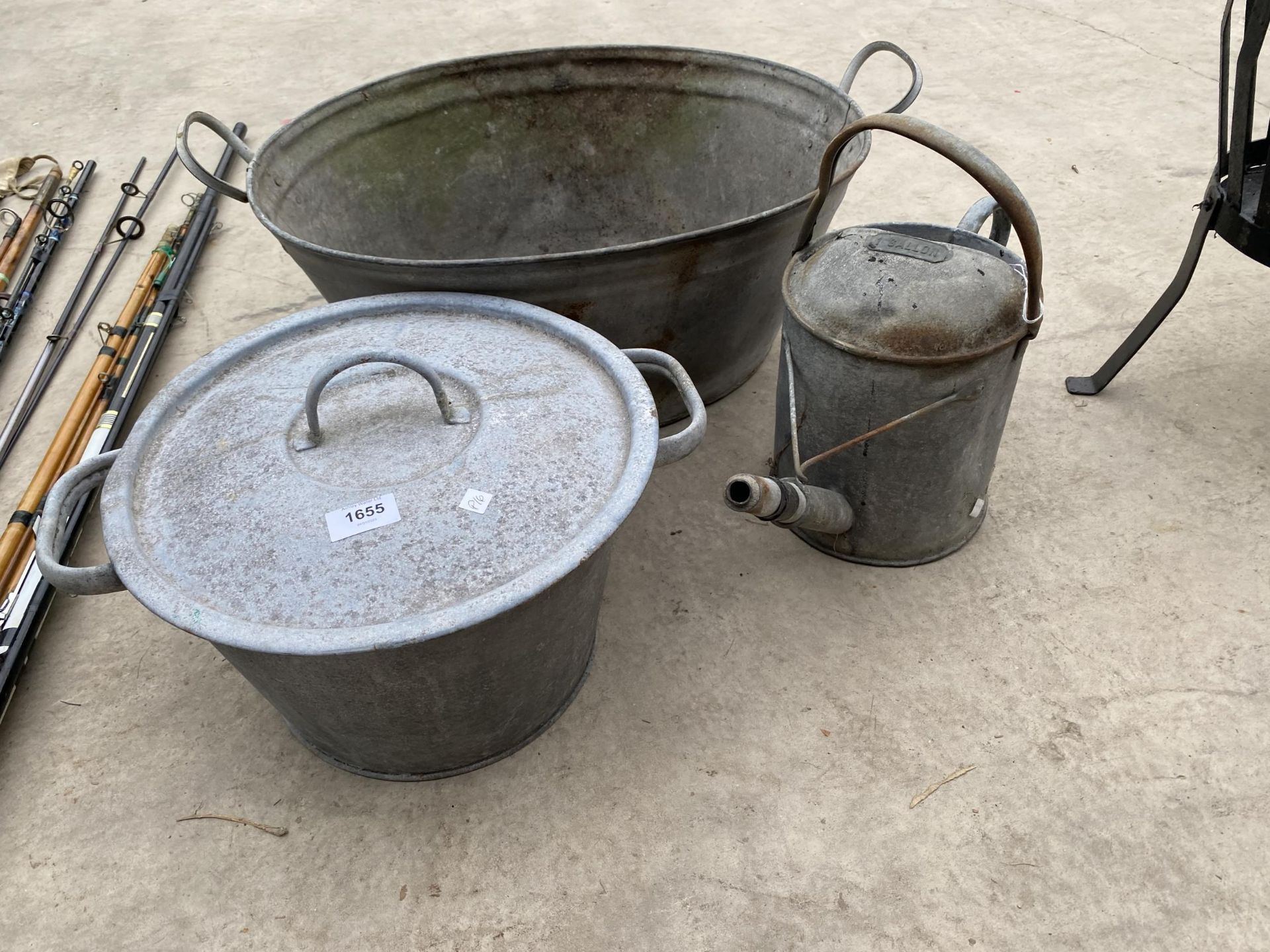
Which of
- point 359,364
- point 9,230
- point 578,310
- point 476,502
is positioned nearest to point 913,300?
point 578,310

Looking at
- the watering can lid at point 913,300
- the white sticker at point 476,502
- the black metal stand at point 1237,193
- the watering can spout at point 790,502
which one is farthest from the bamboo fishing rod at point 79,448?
the black metal stand at point 1237,193

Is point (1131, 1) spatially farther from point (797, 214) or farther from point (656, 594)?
point (656, 594)

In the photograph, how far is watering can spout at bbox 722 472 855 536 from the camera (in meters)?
1.66

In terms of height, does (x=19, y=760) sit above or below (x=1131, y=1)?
below

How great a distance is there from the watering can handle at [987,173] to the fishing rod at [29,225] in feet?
10.7

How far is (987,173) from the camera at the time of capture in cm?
149

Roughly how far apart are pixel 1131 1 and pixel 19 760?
616cm

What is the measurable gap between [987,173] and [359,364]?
3.61 ft

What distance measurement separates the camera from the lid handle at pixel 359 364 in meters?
1.41

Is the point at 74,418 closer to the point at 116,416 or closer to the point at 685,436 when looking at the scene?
the point at 116,416

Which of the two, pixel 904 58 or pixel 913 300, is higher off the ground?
pixel 904 58

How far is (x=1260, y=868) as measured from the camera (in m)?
1.57

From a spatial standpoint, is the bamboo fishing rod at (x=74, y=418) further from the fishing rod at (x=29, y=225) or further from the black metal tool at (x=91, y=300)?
the fishing rod at (x=29, y=225)

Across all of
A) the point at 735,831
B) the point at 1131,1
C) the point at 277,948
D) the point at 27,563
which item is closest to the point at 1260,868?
the point at 735,831
